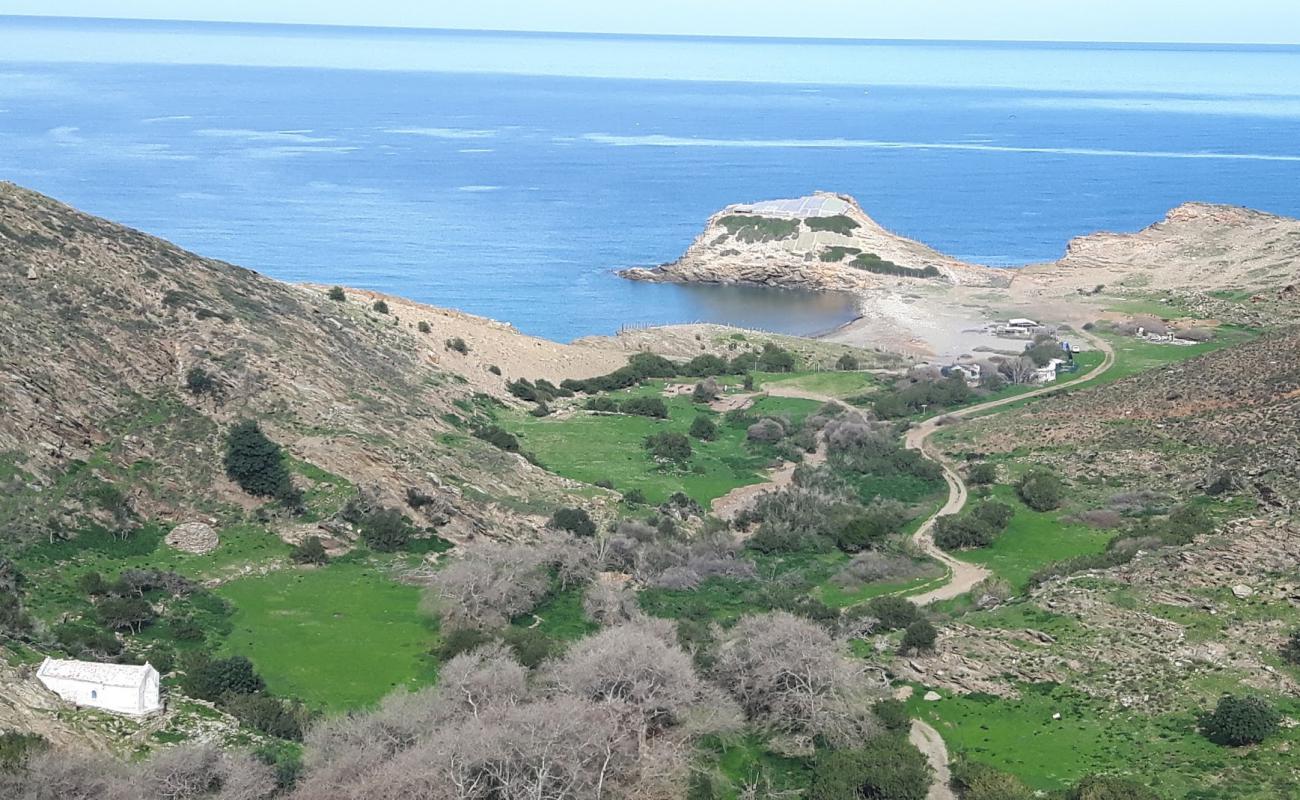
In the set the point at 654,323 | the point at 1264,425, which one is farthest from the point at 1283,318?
the point at 654,323

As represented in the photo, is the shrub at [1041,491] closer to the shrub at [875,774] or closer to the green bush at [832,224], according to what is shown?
the shrub at [875,774]

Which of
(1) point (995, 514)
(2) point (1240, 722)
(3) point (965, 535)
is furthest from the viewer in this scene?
(1) point (995, 514)

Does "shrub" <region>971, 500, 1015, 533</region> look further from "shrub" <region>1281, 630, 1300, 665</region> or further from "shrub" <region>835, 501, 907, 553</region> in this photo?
"shrub" <region>1281, 630, 1300, 665</region>

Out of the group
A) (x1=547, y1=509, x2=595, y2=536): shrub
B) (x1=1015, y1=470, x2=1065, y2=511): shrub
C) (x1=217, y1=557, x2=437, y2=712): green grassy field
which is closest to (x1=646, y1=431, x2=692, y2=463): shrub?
(x1=547, y1=509, x2=595, y2=536): shrub

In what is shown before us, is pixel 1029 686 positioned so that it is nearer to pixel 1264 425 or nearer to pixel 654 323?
pixel 1264 425

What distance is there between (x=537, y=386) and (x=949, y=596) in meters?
28.9

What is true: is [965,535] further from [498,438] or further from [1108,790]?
[1108,790]

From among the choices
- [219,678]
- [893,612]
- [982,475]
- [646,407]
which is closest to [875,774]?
[893,612]

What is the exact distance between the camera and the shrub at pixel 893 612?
34.0 meters

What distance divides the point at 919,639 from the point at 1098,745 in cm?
507

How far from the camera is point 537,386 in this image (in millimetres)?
62562

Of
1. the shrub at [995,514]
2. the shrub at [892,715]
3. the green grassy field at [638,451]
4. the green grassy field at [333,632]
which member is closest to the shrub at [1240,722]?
the shrub at [892,715]

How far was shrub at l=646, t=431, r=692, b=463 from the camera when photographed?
171 feet

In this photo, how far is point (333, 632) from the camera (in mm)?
33125
